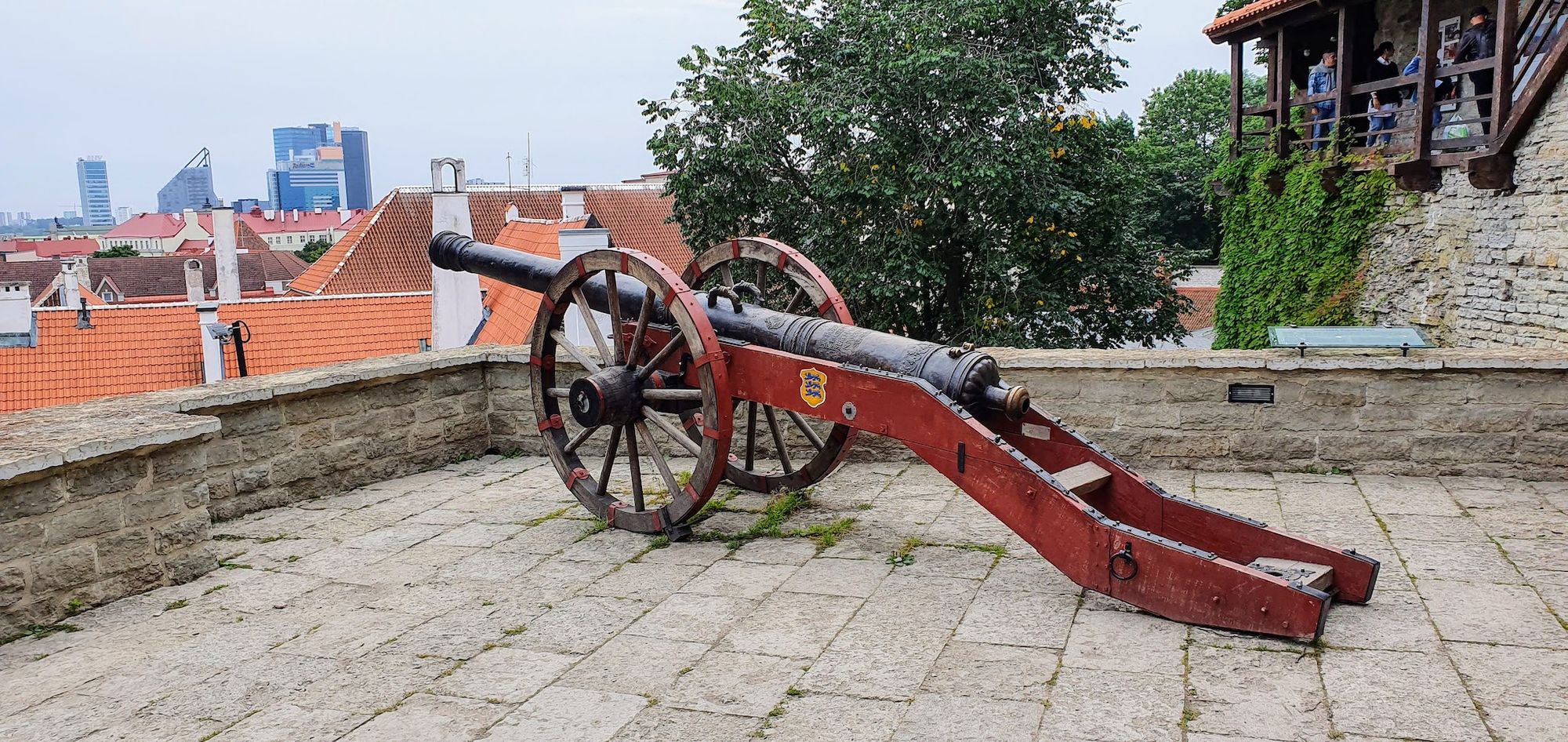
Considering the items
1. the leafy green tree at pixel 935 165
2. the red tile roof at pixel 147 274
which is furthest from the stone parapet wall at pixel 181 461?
the red tile roof at pixel 147 274

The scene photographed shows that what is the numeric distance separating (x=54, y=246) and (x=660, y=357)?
9189 cm

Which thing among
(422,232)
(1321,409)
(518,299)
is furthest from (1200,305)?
(1321,409)

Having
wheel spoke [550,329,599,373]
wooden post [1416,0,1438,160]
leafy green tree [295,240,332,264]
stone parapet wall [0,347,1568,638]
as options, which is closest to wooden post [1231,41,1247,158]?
wooden post [1416,0,1438,160]

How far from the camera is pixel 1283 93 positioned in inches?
573

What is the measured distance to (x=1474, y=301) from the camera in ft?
35.8

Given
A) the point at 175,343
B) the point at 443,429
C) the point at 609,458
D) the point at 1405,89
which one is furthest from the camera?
the point at 175,343

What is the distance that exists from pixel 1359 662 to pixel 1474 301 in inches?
373

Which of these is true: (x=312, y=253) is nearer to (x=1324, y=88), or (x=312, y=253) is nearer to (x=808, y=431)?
(x=1324, y=88)

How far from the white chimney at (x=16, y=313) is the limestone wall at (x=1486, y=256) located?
1816 cm

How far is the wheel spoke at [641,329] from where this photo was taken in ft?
14.5

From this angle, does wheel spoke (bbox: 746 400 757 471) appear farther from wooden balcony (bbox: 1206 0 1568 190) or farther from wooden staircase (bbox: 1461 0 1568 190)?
wooden staircase (bbox: 1461 0 1568 190)

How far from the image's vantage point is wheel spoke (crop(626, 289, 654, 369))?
4434mm

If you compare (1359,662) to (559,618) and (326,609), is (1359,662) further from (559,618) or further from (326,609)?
(326,609)

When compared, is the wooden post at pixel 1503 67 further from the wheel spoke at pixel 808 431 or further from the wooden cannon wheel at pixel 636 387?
the wooden cannon wheel at pixel 636 387
